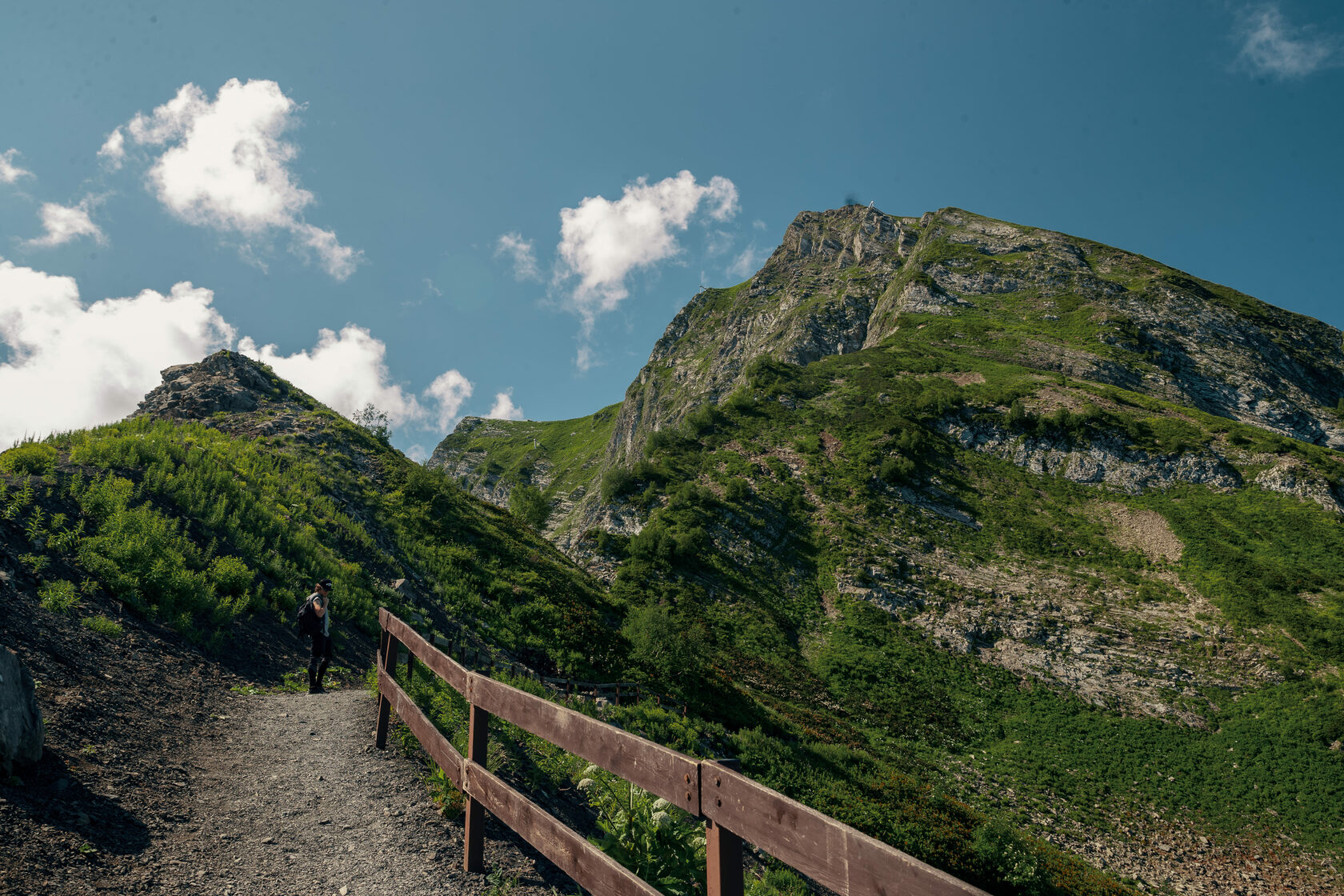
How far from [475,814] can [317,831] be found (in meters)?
2.11

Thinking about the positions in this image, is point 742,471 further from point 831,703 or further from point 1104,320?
point 1104,320

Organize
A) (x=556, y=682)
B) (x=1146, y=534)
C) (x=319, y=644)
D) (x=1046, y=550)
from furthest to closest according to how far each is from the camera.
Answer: (x=1146, y=534) → (x=1046, y=550) → (x=556, y=682) → (x=319, y=644)

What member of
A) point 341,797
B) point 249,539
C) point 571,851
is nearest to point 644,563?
point 249,539

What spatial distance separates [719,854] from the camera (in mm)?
2857

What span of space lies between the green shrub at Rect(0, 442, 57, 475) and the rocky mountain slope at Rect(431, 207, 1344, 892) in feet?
70.2

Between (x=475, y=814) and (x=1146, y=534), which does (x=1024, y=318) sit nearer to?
(x=1146, y=534)

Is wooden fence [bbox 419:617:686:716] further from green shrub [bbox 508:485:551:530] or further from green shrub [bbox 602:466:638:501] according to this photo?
green shrub [bbox 508:485:551:530]

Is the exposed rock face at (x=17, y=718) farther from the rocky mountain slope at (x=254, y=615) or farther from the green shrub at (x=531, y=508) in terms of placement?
the green shrub at (x=531, y=508)

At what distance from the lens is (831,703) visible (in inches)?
1244

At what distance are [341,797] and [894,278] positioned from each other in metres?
106

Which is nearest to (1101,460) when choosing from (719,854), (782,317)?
(719,854)

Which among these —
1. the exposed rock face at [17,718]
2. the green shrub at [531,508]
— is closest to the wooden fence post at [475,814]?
the exposed rock face at [17,718]

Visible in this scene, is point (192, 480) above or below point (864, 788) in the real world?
above

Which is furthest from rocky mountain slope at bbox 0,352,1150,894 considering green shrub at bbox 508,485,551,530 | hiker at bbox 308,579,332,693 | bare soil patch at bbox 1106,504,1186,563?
green shrub at bbox 508,485,551,530
